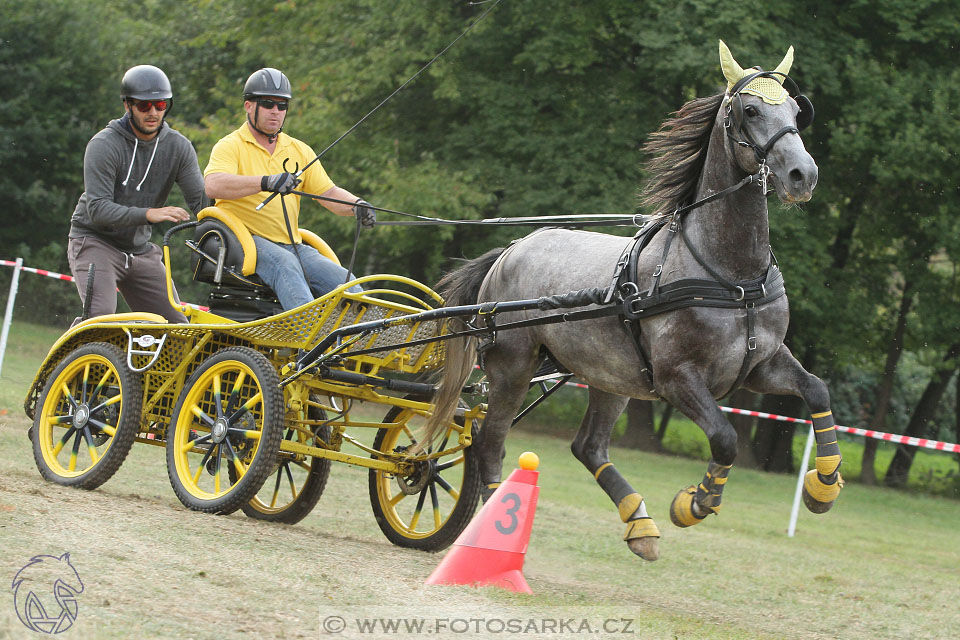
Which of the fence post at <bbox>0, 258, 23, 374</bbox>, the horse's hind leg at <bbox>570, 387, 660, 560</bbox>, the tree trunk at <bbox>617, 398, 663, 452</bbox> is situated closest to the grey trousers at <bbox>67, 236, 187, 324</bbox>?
the horse's hind leg at <bbox>570, 387, 660, 560</bbox>

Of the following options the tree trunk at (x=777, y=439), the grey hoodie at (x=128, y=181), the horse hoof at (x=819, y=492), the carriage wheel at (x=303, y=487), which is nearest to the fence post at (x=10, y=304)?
the grey hoodie at (x=128, y=181)

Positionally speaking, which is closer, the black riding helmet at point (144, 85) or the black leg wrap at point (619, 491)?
the black leg wrap at point (619, 491)

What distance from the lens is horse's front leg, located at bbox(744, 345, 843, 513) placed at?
5.10 m

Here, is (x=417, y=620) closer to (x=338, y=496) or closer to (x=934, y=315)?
(x=338, y=496)

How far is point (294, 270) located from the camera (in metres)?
6.02

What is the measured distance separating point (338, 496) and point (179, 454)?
330 centimetres

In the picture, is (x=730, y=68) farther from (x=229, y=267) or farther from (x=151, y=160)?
(x=151, y=160)

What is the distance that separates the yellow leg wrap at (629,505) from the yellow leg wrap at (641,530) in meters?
0.09

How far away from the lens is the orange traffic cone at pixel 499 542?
486 cm

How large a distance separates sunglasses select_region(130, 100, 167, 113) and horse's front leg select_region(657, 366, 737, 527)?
10.8ft

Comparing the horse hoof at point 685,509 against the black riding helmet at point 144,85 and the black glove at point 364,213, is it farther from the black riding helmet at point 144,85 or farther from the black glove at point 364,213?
the black riding helmet at point 144,85

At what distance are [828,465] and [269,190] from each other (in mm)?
3018

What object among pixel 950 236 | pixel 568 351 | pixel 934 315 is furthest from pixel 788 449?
pixel 568 351

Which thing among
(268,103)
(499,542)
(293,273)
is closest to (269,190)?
(293,273)
